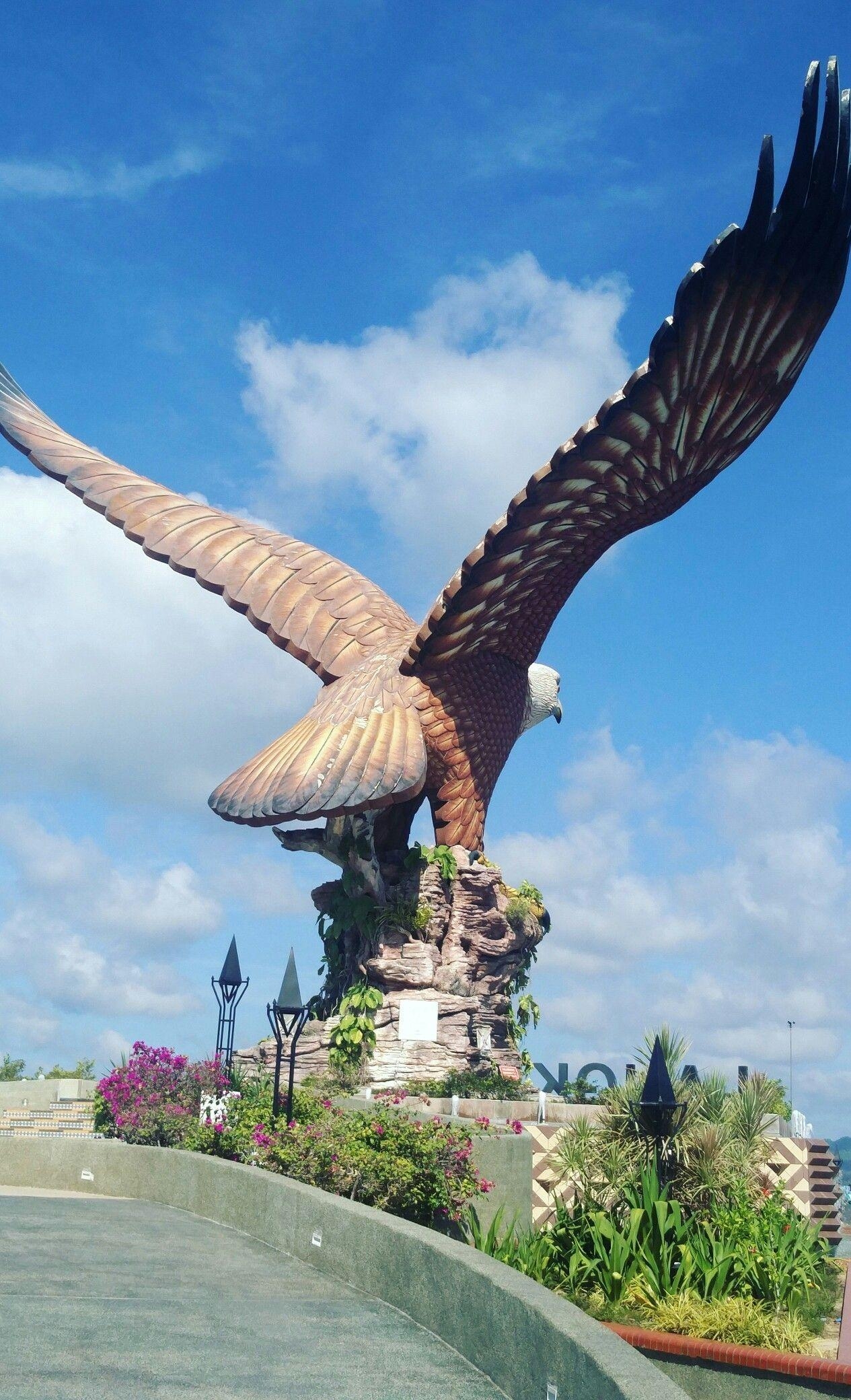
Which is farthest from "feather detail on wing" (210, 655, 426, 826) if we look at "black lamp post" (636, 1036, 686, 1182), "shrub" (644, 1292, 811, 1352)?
"shrub" (644, 1292, 811, 1352)

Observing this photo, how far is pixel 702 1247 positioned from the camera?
855 cm

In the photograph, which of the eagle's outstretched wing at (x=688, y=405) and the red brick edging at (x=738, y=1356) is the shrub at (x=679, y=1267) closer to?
the red brick edging at (x=738, y=1356)

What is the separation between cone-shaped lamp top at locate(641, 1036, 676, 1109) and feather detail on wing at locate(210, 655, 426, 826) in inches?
259

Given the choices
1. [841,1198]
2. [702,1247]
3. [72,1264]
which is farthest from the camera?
[841,1198]

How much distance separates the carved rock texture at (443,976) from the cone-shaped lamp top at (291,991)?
6.19 meters

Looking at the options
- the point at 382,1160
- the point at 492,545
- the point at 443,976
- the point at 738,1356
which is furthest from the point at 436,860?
the point at 738,1356

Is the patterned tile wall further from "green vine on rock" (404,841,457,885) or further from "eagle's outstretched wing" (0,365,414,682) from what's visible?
"eagle's outstretched wing" (0,365,414,682)

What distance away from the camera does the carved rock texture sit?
16.9m

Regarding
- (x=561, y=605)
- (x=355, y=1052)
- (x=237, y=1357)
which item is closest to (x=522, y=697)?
(x=561, y=605)

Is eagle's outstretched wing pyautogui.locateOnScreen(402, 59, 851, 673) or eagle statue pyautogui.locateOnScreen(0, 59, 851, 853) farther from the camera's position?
eagle statue pyautogui.locateOnScreen(0, 59, 851, 853)

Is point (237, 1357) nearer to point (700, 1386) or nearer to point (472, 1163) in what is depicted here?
point (700, 1386)

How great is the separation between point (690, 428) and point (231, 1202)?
9.22 metres

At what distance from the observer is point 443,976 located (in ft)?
57.6

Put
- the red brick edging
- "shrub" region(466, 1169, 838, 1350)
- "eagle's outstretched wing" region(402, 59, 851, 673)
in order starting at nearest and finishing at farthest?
1. the red brick edging
2. "shrub" region(466, 1169, 838, 1350)
3. "eagle's outstretched wing" region(402, 59, 851, 673)
